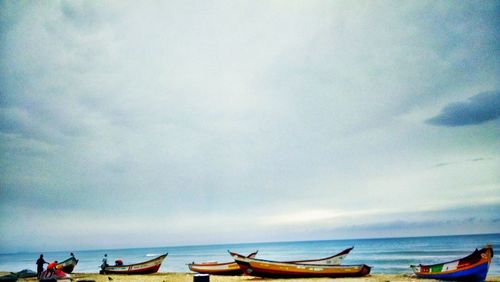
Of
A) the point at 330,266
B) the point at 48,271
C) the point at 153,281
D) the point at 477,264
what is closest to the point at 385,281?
the point at 330,266

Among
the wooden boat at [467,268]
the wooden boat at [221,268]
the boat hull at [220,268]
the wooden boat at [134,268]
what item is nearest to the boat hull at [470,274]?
the wooden boat at [467,268]

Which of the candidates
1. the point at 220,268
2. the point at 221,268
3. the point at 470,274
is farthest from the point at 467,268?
the point at 220,268

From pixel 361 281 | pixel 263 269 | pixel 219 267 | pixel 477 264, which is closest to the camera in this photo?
pixel 477 264

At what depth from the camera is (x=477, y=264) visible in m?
16.0

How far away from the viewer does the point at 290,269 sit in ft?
60.4

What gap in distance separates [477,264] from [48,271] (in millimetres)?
20949

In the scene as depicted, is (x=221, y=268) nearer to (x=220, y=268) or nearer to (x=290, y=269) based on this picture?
(x=220, y=268)

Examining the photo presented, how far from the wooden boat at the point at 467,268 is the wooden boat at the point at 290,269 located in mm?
4174

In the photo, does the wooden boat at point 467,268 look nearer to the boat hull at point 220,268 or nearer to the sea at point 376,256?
the sea at point 376,256

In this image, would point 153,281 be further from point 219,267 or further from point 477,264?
point 477,264

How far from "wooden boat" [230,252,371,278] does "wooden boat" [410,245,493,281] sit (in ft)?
13.7

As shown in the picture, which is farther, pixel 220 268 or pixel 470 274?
pixel 220 268

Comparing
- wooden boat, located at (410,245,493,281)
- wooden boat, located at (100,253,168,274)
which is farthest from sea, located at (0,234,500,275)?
wooden boat, located at (100,253,168,274)

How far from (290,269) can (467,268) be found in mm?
10128
